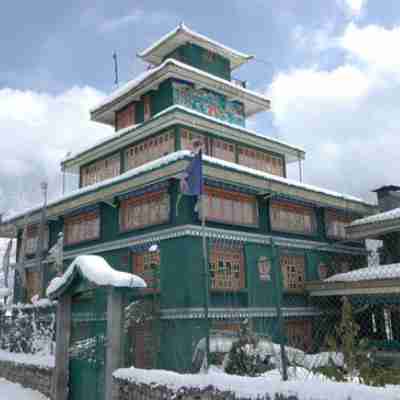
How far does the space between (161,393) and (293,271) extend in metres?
11.9

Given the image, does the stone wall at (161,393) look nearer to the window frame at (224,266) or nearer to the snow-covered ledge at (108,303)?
the snow-covered ledge at (108,303)

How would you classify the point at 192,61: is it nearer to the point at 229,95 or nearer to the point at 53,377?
the point at 229,95

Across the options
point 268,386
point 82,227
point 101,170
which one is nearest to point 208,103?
point 101,170

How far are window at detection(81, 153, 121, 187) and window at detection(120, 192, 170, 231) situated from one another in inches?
154

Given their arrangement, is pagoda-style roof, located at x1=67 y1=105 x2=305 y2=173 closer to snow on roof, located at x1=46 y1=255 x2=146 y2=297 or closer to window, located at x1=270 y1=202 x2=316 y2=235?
window, located at x1=270 y1=202 x2=316 y2=235

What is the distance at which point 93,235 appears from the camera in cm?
2067

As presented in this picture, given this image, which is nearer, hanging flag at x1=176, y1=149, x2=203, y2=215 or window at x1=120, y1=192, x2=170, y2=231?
hanging flag at x1=176, y1=149, x2=203, y2=215

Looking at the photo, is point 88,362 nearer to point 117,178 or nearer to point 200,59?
point 117,178

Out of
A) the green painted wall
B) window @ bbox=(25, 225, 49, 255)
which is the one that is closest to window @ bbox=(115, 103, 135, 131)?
the green painted wall

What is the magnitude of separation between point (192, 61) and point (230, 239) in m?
10.9

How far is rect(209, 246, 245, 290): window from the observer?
666 inches

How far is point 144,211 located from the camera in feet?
59.1

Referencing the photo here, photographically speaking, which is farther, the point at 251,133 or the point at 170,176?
the point at 251,133

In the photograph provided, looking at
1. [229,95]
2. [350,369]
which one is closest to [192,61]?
[229,95]
